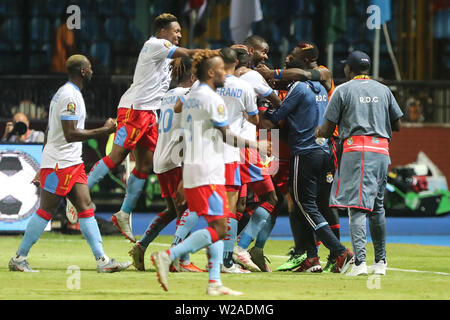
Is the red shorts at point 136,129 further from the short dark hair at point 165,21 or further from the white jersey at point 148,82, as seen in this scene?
the short dark hair at point 165,21

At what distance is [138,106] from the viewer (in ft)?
40.9

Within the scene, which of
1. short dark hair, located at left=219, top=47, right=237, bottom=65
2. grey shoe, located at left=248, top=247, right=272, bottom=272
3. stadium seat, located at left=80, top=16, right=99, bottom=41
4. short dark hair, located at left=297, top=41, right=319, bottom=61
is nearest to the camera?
short dark hair, located at left=219, top=47, right=237, bottom=65

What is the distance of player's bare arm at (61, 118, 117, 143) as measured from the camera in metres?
11.4

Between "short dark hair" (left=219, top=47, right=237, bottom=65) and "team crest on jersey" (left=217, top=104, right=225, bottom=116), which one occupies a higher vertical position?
"short dark hair" (left=219, top=47, right=237, bottom=65)

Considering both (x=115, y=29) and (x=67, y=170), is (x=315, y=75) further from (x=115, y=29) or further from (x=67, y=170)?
(x=115, y=29)

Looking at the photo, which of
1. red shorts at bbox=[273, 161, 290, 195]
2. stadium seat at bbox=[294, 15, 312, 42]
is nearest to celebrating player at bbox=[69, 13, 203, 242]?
red shorts at bbox=[273, 161, 290, 195]

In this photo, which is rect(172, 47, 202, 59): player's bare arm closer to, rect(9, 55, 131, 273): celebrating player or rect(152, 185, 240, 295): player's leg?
rect(9, 55, 131, 273): celebrating player

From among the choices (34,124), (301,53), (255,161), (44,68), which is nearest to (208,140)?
(255,161)

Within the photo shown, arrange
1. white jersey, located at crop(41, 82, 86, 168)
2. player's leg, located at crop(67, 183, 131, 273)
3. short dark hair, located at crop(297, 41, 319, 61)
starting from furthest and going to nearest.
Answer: short dark hair, located at crop(297, 41, 319, 61) → player's leg, located at crop(67, 183, 131, 273) → white jersey, located at crop(41, 82, 86, 168)

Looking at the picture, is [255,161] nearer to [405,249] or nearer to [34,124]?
[405,249]

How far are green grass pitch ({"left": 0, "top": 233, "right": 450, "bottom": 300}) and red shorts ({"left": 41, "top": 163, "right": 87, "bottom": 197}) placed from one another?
0.87 metres

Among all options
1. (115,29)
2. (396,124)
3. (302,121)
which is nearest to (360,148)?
(396,124)

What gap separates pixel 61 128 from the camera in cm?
1165

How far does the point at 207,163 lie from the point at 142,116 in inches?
120
